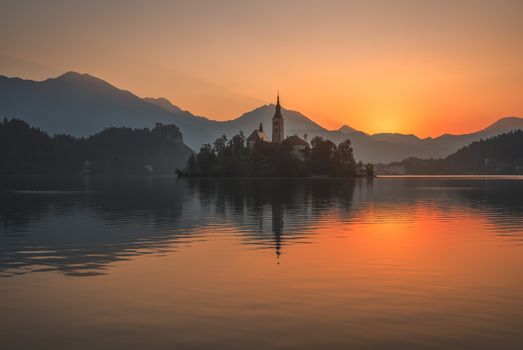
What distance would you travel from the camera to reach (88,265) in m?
27.1

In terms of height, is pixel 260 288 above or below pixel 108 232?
below

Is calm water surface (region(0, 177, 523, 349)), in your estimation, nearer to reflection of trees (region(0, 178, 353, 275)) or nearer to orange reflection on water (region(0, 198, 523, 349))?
orange reflection on water (region(0, 198, 523, 349))

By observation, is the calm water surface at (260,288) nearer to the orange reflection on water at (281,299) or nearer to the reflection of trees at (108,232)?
the orange reflection on water at (281,299)

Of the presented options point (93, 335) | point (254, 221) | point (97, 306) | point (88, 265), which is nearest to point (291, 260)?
point (88, 265)

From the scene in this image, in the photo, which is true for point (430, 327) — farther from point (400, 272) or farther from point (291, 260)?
point (291, 260)

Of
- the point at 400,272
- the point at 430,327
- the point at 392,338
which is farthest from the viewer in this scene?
the point at 400,272

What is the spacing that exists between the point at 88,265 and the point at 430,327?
1749 cm

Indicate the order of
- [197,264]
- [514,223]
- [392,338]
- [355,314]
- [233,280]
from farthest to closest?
1. [514,223]
2. [197,264]
3. [233,280]
4. [355,314]
5. [392,338]

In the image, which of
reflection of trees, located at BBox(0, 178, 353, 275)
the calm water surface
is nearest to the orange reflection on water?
the calm water surface

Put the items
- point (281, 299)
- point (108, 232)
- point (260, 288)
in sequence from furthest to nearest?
point (108, 232)
point (260, 288)
point (281, 299)

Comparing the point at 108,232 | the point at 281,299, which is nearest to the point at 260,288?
the point at 281,299

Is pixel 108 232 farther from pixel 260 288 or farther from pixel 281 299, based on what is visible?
pixel 281 299

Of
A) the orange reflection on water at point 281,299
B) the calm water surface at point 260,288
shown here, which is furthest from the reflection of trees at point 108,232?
the orange reflection on water at point 281,299

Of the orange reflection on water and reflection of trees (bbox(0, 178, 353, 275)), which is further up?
reflection of trees (bbox(0, 178, 353, 275))
